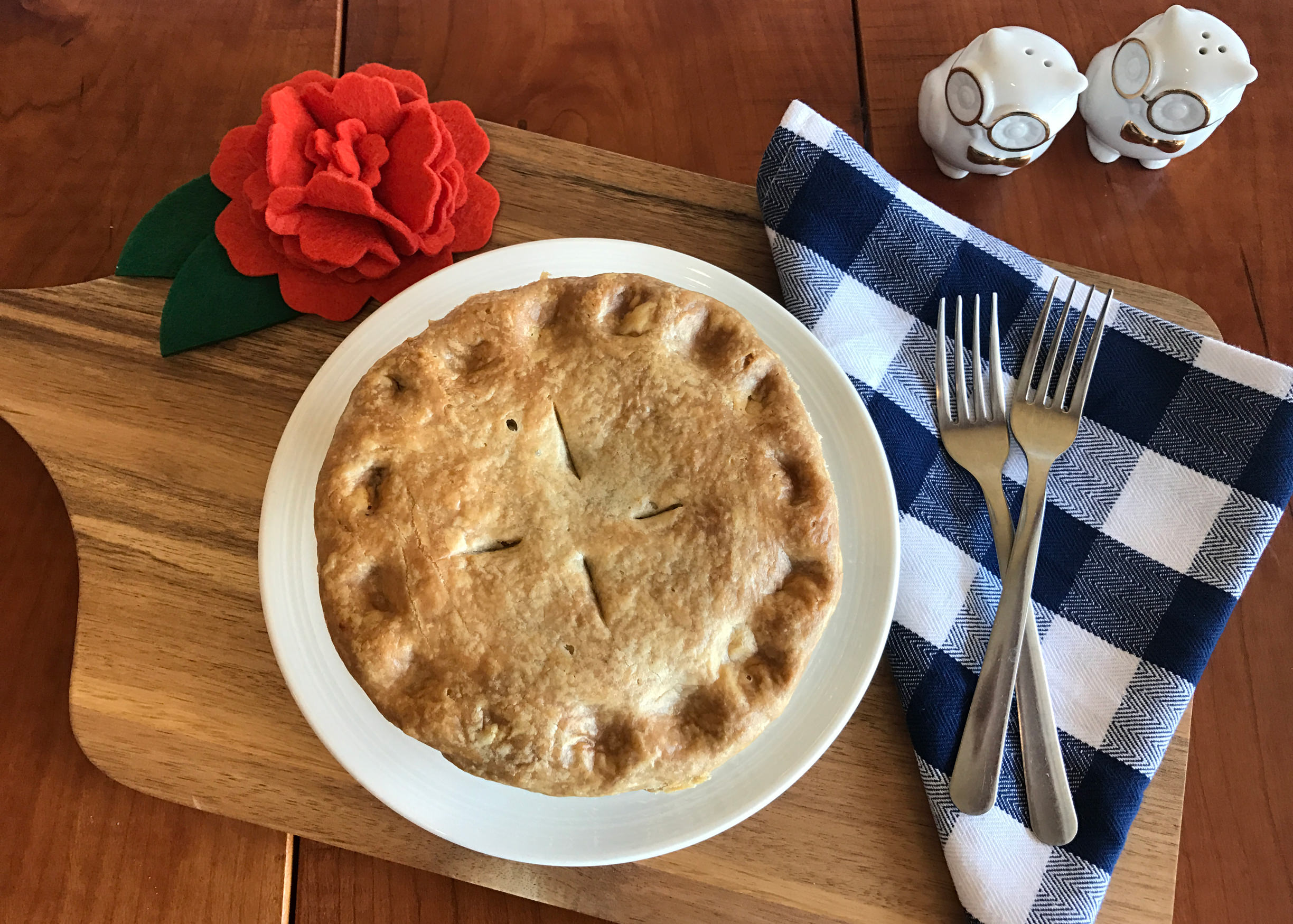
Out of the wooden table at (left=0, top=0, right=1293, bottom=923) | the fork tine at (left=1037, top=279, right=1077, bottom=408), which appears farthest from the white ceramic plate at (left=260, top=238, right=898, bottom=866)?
the wooden table at (left=0, top=0, right=1293, bottom=923)

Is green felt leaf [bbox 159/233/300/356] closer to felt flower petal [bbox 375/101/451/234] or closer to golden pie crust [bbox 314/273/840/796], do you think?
felt flower petal [bbox 375/101/451/234]

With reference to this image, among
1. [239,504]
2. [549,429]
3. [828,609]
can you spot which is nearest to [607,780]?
[828,609]

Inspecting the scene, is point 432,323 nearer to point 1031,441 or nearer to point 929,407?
point 929,407

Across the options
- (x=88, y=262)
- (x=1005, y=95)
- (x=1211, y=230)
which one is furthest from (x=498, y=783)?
(x=1211, y=230)

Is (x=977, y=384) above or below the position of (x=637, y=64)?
below

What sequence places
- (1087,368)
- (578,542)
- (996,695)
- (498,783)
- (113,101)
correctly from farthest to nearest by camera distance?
(113,101)
(1087,368)
(996,695)
(498,783)
(578,542)

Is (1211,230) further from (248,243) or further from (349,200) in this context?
(248,243)
